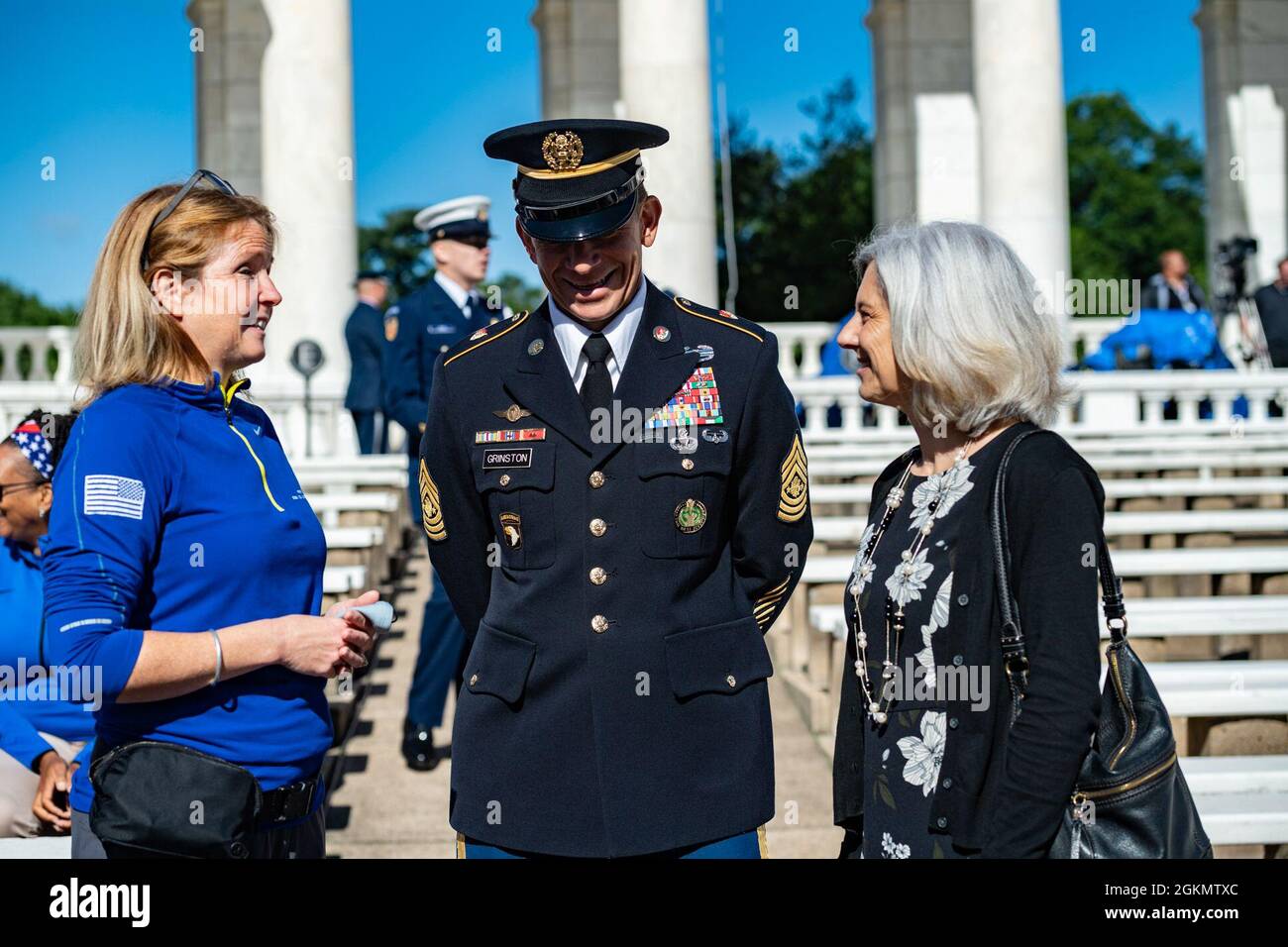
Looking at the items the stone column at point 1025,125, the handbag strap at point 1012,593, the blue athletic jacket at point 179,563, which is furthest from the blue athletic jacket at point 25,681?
the stone column at point 1025,125

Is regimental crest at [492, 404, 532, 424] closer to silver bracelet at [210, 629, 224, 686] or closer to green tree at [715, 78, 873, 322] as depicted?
silver bracelet at [210, 629, 224, 686]

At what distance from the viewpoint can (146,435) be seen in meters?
6.88

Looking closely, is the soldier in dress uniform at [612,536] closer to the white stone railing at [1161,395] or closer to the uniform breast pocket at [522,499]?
the uniform breast pocket at [522,499]

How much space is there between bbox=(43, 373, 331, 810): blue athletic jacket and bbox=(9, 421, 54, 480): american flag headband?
490cm

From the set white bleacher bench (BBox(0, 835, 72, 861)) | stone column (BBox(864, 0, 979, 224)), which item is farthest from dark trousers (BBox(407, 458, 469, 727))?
stone column (BBox(864, 0, 979, 224))

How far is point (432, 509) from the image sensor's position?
794cm

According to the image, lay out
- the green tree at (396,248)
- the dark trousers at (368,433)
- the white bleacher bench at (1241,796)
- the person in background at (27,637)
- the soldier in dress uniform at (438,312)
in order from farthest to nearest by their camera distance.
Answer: the green tree at (396,248)
the dark trousers at (368,433)
the soldier in dress uniform at (438,312)
the person in background at (27,637)
the white bleacher bench at (1241,796)

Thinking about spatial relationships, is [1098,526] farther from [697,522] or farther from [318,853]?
[318,853]

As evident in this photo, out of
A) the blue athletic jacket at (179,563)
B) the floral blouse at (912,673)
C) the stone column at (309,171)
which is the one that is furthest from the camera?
the stone column at (309,171)

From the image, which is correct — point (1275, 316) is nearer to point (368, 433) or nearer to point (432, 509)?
point (368, 433)

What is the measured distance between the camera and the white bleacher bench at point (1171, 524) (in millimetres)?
19891

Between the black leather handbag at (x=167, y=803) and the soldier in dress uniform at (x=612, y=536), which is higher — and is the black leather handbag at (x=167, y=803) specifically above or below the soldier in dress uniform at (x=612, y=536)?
below

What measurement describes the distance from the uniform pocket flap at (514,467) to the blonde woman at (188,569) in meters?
0.78
